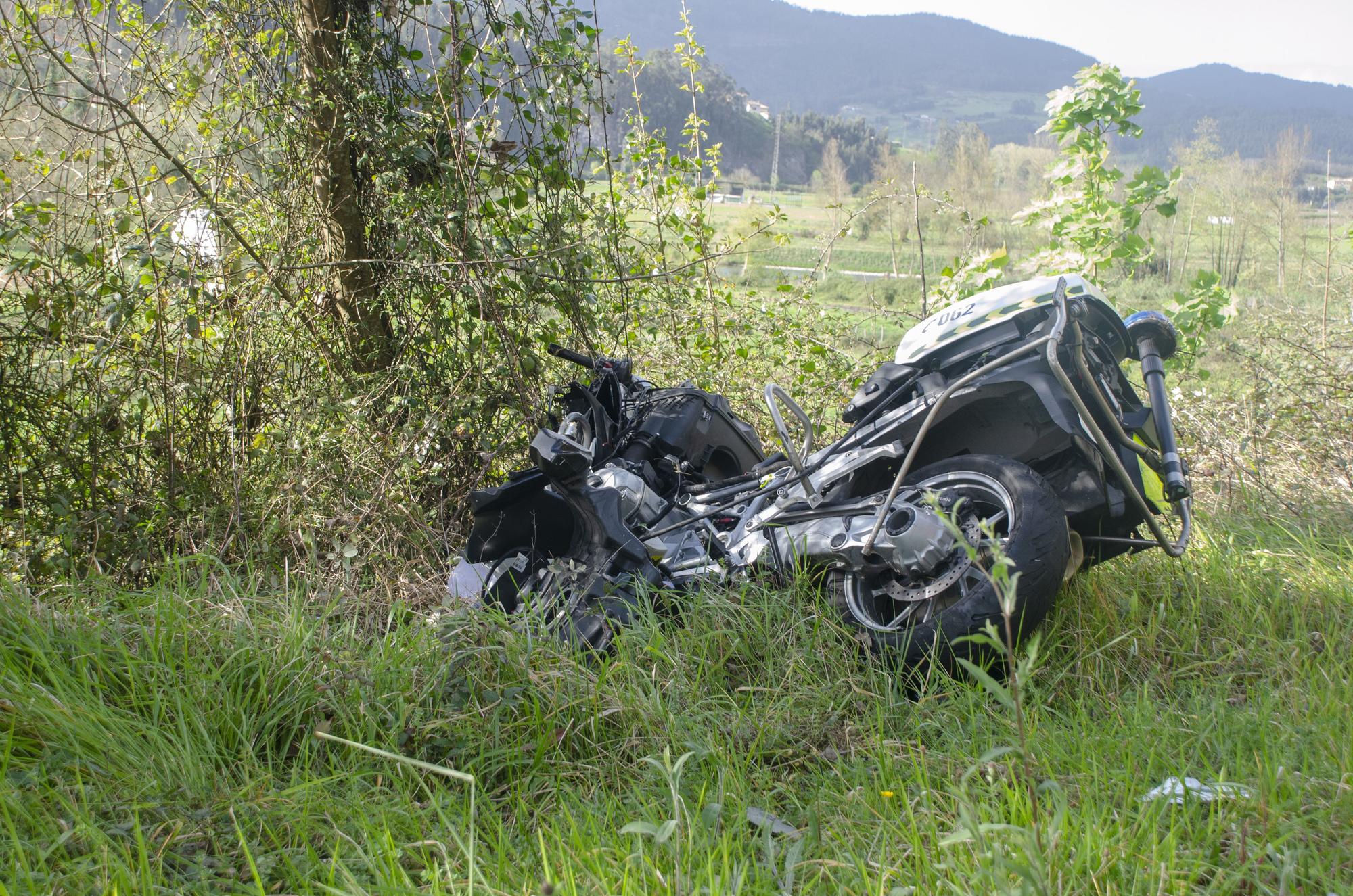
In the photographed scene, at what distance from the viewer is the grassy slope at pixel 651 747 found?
6.51 ft

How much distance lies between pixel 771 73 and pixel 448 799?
21138 centimetres

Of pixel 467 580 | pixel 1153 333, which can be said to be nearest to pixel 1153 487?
pixel 1153 333

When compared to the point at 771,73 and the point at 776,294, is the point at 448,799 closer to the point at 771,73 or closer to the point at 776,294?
the point at 776,294

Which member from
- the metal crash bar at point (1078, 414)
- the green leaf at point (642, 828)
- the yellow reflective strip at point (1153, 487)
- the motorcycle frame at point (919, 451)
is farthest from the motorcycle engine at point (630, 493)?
the green leaf at point (642, 828)

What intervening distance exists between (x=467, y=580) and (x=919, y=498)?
5.94 ft

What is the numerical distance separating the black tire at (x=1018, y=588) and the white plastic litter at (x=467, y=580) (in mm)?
1555

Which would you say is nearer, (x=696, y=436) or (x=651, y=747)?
(x=651, y=747)

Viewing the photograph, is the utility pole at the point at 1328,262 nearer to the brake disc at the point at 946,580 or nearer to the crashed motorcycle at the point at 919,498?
the crashed motorcycle at the point at 919,498

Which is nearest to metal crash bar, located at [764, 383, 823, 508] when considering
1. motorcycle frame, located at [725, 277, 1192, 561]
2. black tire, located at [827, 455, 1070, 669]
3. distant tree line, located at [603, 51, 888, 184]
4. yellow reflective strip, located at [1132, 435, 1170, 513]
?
motorcycle frame, located at [725, 277, 1192, 561]

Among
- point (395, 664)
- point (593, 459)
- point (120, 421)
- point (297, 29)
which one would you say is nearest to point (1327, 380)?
point (593, 459)

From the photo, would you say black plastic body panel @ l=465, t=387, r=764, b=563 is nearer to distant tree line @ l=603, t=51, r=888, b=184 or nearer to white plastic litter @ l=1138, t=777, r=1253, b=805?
distant tree line @ l=603, t=51, r=888, b=184

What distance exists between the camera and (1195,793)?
212cm

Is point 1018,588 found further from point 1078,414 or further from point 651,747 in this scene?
point 651,747

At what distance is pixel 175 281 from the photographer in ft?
14.0
